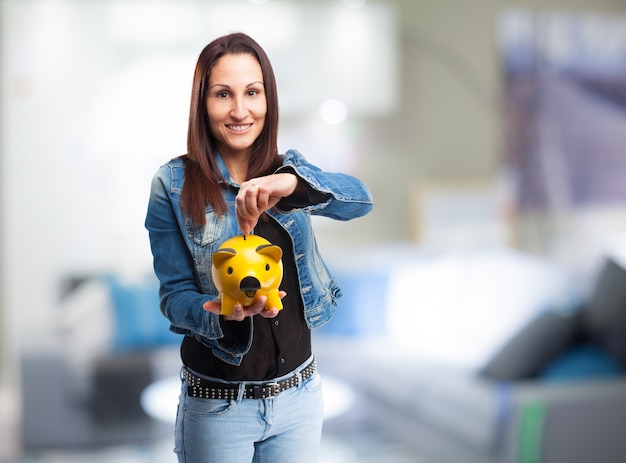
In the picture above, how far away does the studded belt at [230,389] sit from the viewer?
955mm

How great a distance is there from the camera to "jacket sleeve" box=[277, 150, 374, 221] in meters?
0.92

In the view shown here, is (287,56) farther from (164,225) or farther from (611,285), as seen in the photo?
(164,225)

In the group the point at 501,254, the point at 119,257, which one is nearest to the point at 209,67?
the point at 119,257

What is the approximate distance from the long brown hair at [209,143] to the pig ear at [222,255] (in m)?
0.09

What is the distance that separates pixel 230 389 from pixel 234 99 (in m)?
0.35

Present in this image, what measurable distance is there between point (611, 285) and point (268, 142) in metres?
2.25

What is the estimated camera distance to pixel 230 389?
37.6 inches

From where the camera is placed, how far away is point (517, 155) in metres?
3.49

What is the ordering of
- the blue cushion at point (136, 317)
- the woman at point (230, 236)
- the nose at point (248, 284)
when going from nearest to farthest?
1. the nose at point (248, 284)
2. the woman at point (230, 236)
3. the blue cushion at point (136, 317)

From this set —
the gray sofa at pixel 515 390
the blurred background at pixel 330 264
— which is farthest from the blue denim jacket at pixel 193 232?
the gray sofa at pixel 515 390

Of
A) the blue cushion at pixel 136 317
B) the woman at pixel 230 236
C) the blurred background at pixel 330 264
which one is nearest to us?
the woman at pixel 230 236

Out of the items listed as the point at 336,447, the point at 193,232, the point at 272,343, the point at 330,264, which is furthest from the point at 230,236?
the point at 330,264

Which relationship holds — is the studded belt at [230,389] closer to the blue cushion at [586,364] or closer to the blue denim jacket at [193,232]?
the blue denim jacket at [193,232]

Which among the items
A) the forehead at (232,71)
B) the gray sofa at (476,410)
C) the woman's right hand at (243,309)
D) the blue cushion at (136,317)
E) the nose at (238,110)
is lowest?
the gray sofa at (476,410)
